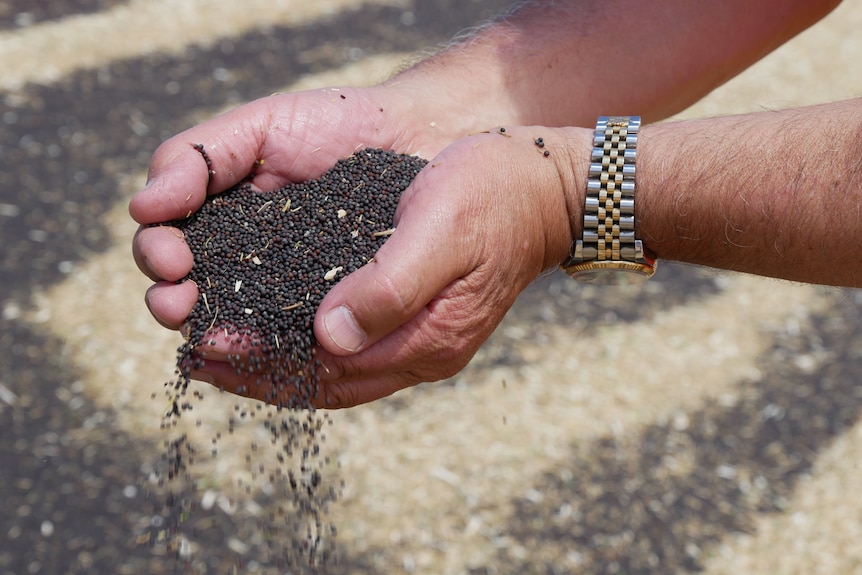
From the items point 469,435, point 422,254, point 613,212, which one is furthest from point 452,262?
point 469,435

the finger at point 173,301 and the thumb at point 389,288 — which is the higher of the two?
the thumb at point 389,288

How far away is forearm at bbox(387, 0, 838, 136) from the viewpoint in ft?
9.20

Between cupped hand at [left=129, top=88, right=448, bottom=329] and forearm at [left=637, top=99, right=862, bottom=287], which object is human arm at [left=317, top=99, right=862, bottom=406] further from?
cupped hand at [left=129, top=88, right=448, bottom=329]

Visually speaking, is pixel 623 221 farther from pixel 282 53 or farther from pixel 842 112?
pixel 282 53

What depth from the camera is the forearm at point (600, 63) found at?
2.80m

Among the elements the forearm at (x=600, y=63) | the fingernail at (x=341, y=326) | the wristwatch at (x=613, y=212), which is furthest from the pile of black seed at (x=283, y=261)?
the wristwatch at (x=613, y=212)

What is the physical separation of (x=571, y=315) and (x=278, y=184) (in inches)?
89.7

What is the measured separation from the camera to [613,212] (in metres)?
2.25

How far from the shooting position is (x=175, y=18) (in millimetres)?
6754

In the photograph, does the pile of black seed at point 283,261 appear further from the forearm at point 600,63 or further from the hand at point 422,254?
the forearm at point 600,63

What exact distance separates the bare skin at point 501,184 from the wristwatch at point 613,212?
39 millimetres

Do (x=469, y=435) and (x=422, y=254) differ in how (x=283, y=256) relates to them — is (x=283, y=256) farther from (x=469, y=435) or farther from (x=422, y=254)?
(x=469, y=435)

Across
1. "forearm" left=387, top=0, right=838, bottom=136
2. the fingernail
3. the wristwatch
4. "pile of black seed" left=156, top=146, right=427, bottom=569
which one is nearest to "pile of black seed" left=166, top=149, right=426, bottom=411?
"pile of black seed" left=156, top=146, right=427, bottom=569

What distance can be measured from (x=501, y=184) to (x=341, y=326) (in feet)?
1.77
